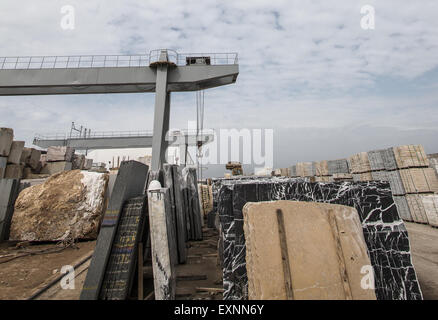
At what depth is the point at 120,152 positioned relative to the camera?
72.0 feet

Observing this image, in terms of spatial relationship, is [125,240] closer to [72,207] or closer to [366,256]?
[366,256]

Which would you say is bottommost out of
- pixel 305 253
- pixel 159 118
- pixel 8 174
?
pixel 305 253

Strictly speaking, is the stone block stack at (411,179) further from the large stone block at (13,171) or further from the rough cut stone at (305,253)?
the large stone block at (13,171)

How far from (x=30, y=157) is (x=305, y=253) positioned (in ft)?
39.5

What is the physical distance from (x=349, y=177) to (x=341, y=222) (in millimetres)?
7906


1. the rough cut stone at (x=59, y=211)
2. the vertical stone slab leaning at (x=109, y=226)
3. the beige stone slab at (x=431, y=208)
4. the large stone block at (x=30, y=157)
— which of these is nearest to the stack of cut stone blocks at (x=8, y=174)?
the rough cut stone at (x=59, y=211)

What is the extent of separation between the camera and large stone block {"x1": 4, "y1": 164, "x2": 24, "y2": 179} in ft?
24.5

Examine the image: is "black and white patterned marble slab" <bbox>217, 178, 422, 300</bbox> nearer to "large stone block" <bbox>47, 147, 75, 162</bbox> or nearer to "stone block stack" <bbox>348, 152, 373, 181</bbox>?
"stone block stack" <bbox>348, 152, 373, 181</bbox>

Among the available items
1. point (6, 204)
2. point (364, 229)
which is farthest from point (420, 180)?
point (6, 204)

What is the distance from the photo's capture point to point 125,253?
230cm

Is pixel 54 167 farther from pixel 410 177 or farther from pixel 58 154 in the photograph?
pixel 410 177

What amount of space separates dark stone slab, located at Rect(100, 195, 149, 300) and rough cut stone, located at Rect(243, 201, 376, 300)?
1434 mm

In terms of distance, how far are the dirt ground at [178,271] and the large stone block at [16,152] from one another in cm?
518
